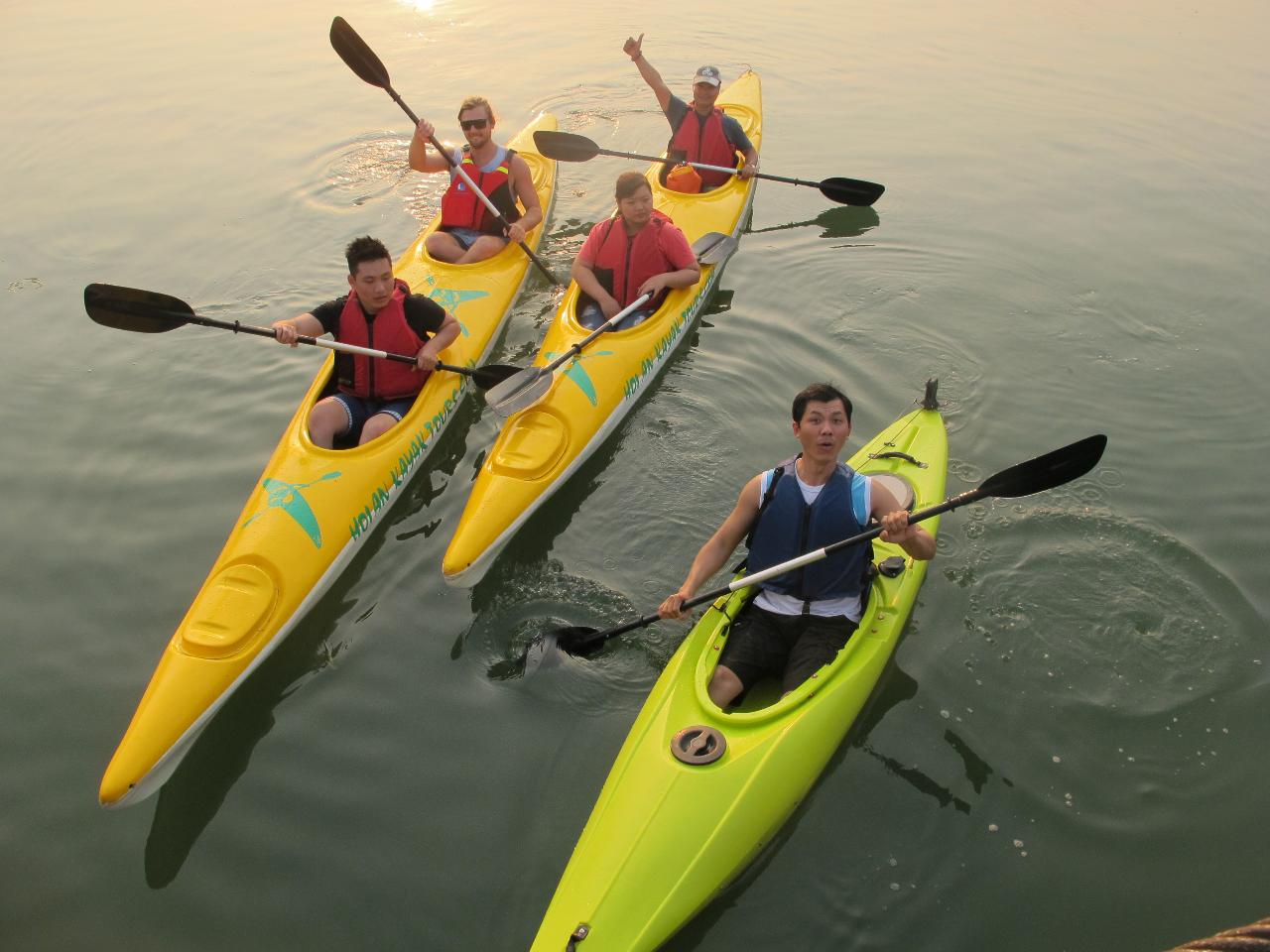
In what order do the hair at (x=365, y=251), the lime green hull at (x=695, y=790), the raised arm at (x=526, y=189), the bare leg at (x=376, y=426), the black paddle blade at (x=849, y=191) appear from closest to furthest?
the lime green hull at (x=695, y=790)
the hair at (x=365, y=251)
the bare leg at (x=376, y=426)
the raised arm at (x=526, y=189)
the black paddle blade at (x=849, y=191)

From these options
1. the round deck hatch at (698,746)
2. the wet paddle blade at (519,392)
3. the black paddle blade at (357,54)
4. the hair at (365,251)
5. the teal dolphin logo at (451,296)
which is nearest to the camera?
the round deck hatch at (698,746)

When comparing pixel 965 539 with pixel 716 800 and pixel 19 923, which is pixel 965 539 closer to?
pixel 716 800

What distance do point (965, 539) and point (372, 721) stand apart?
3045 mm

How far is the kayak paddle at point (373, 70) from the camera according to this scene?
6934 mm

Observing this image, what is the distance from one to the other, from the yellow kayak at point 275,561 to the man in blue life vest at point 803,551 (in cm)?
185

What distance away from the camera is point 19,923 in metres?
3.48

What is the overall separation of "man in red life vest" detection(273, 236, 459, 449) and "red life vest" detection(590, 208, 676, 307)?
122cm

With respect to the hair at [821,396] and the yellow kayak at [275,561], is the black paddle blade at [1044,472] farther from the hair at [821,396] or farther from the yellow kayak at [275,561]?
the yellow kayak at [275,561]

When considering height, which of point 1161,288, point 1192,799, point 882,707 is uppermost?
point 1161,288

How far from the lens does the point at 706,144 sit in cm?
833

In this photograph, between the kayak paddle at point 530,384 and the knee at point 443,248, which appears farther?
the knee at point 443,248

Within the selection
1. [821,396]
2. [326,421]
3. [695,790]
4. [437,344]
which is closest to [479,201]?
[437,344]

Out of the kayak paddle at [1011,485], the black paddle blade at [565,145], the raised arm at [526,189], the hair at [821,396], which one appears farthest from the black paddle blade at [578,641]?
the black paddle blade at [565,145]

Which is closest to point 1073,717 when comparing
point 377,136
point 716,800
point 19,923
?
point 716,800
